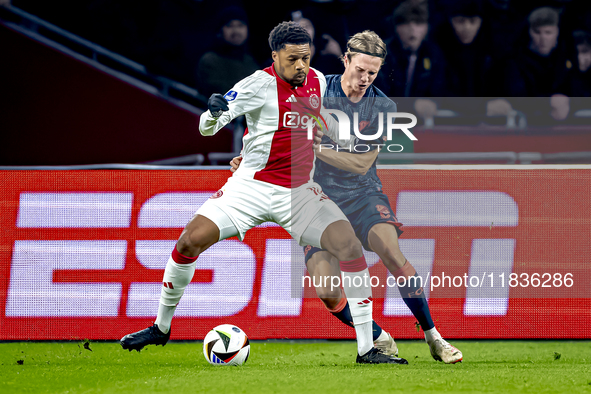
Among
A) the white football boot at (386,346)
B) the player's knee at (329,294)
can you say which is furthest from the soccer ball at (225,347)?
the white football boot at (386,346)

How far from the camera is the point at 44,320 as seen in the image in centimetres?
490

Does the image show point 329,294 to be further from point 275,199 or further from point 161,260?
point 161,260

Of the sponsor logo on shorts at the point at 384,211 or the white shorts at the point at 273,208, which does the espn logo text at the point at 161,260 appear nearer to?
the sponsor logo on shorts at the point at 384,211

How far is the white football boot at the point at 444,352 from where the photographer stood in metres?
4.04

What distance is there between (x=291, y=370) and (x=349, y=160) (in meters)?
1.31

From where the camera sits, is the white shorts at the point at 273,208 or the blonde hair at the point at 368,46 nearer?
the white shorts at the point at 273,208

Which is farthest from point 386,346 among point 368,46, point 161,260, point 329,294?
point 368,46

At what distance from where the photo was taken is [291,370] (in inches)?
148

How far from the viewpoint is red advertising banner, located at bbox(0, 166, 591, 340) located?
4.90 meters

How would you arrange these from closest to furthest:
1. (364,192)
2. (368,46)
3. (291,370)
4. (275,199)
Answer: (291,370)
(275,199)
(368,46)
(364,192)

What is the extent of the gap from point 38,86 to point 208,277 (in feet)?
8.73

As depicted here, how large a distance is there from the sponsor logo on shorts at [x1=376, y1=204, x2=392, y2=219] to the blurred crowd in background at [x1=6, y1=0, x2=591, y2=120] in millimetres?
1860

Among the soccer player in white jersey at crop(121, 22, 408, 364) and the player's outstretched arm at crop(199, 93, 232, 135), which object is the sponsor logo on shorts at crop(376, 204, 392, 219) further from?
the player's outstretched arm at crop(199, 93, 232, 135)

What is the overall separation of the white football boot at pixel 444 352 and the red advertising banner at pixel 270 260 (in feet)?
2.59
